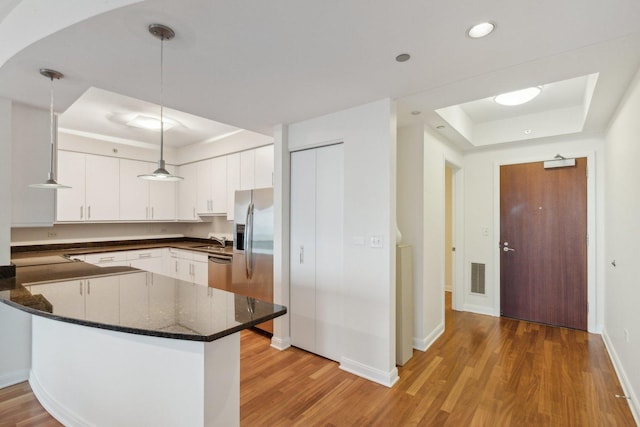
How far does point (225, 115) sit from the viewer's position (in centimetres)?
284

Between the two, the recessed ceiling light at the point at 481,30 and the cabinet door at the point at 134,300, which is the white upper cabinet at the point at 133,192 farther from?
the recessed ceiling light at the point at 481,30

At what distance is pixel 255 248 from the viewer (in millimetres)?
3537

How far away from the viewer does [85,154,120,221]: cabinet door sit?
4.44m

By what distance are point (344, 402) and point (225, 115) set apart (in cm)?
267

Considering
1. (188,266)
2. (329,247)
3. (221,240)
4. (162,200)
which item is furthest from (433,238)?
(162,200)

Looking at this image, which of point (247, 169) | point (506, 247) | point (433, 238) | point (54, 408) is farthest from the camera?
point (247, 169)

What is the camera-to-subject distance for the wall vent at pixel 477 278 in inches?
167

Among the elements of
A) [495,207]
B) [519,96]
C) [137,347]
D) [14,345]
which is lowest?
[14,345]

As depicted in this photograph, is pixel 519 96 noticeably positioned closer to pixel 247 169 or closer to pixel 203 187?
pixel 247 169

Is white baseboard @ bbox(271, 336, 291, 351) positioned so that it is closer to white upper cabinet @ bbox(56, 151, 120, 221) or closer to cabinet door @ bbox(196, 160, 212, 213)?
cabinet door @ bbox(196, 160, 212, 213)

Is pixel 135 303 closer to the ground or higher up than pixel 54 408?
higher up

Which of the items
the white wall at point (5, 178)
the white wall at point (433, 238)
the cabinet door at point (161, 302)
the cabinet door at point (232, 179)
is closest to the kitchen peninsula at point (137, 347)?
the cabinet door at point (161, 302)

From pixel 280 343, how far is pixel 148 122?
3.19 meters

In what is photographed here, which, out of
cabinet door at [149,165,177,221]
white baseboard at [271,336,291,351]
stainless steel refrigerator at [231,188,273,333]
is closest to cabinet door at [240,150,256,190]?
stainless steel refrigerator at [231,188,273,333]
